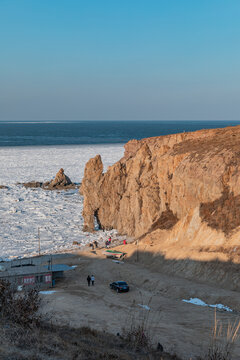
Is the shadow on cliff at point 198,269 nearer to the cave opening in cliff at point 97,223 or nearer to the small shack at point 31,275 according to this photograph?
the small shack at point 31,275

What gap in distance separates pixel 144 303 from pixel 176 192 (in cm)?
1484

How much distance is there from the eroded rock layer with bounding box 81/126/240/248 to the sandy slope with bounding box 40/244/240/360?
18.7 feet

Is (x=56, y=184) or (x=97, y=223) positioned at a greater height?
(x=56, y=184)

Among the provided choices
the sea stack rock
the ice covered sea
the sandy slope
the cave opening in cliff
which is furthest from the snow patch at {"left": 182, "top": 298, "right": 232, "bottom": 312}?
the sea stack rock

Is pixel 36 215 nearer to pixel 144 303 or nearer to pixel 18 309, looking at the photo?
pixel 144 303

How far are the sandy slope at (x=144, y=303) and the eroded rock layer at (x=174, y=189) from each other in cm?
569

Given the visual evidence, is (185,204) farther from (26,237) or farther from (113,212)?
(26,237)

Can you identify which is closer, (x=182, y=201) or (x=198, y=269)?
(x=198, y=269)

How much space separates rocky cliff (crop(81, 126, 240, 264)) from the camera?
34.0m

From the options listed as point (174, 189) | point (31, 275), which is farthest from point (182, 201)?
point (31, 275)

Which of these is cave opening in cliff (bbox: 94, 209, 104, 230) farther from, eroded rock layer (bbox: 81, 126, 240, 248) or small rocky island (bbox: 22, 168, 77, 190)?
small rocky island (bbox: 22, 168, 77, 190)

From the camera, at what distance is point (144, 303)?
27.4 m

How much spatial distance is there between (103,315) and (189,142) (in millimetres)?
Result: 28111

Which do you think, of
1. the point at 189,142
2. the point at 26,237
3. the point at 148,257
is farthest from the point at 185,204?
the point at 26,237
